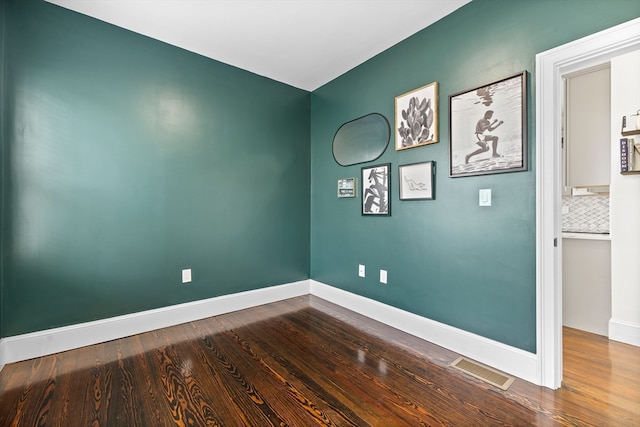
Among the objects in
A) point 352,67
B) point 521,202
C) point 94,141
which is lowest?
point 521,202

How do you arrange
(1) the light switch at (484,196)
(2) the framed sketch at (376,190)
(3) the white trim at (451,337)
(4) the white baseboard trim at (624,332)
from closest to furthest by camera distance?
(3) the white trim at (451,337) → (1) the light switch at (484,196) → (4) the white baseboard trim at (624,332) → (2) the framed sketch at (376,190)

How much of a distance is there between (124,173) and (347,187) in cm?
213

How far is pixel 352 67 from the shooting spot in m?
3.16

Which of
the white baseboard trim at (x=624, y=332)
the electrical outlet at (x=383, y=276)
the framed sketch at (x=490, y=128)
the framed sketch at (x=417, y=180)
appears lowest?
the white baseboard trim at (x=624, y=332)

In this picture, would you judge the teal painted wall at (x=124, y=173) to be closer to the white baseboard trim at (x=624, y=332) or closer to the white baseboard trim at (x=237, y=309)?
the white baseboard trim at (x=237, y=309)

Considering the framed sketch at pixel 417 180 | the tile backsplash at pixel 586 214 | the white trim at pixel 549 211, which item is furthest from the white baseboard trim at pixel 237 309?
the tile backsplash at pixel 586 214

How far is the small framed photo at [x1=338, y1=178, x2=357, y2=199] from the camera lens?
3185mm

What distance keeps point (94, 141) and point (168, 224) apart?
88 centimetres

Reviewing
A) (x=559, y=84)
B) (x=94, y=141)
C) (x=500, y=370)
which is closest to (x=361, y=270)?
(x=500, y=370)

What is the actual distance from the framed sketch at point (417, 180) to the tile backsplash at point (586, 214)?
164 cm

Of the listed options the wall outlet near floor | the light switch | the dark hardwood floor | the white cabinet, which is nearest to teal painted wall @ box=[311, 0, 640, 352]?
the light switch

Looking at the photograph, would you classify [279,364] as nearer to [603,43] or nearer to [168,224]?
[168,224]

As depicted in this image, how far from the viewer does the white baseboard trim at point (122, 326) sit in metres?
2.10

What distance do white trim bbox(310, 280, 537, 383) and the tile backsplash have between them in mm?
1686
